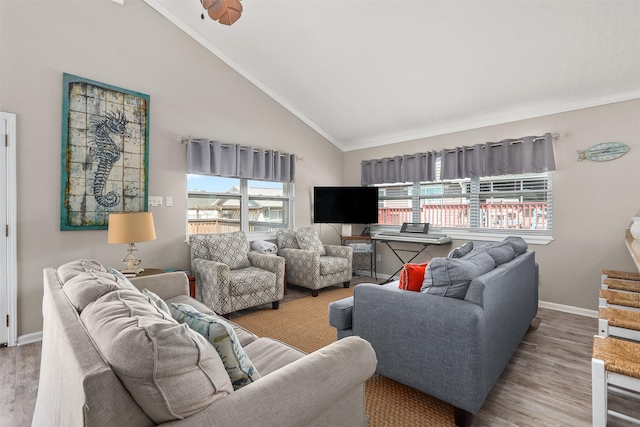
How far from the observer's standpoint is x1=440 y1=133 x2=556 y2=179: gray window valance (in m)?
3.64

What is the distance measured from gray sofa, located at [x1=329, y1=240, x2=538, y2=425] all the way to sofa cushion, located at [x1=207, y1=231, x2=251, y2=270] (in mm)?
1891

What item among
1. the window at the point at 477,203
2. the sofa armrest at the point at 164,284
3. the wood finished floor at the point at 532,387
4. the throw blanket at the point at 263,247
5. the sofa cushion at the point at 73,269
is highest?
the window at the point at 477,203

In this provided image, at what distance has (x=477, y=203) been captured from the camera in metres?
4.29

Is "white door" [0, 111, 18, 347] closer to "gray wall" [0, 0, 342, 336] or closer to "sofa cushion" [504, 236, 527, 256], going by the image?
"gray wall" [0, 0, 342, 336]

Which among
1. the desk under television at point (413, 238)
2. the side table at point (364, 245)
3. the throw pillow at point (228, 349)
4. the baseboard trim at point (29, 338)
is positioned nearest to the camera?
the throw pillow at point (228, 349)

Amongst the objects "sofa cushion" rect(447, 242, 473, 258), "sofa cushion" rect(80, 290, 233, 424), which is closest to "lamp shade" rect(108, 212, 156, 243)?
"sofa cushion" rect(80, 290, 233, 424)

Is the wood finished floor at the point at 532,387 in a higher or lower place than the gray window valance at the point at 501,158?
lower

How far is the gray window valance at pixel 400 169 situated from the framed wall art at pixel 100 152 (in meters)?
3.31

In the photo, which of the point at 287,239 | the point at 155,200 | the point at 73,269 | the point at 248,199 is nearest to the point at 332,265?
the point at 287,239

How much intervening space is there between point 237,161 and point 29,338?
2687 millimetres

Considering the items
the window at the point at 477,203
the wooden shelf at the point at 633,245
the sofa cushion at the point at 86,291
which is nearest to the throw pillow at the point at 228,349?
the sofa cushion at the point at 86,291

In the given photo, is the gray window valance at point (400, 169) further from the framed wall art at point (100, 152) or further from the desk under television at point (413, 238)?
the framed wall art at point (100, 152)

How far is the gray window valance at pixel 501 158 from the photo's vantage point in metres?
3.64

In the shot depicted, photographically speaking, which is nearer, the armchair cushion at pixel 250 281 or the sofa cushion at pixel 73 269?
the sofa cushion at pixel 73 269
